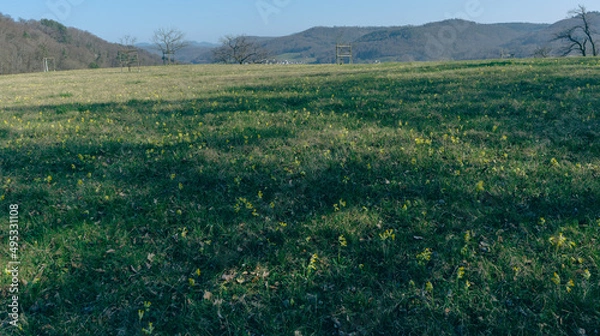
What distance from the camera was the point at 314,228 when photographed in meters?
5.33

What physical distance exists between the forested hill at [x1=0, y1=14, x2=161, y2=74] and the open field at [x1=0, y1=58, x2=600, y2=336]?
104736 mm

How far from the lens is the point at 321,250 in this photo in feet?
16.1

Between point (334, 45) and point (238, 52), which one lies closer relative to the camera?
point (238, 52)

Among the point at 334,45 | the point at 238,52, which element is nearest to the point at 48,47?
the point at 238,52

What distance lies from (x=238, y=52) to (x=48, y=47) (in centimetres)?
6488

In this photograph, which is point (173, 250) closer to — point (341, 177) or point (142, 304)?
point (142, 304)

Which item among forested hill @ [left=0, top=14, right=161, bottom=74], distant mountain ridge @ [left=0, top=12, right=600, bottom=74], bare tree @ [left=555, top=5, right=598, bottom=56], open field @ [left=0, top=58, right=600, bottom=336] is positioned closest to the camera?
open field @ [left=0, top=58, right=600, bottom=336]

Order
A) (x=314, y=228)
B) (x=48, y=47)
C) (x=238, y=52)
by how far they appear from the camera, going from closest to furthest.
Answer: (x=314, y=228)
(x=238, y=52)
(x=48, y=47)

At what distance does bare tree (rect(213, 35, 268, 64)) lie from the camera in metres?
106

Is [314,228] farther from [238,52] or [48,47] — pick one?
[48,47]

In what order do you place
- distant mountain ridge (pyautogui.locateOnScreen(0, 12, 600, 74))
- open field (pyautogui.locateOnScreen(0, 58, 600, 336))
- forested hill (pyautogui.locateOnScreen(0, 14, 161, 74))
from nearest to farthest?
open field (pyautogui.locateOnScreen(0, 58, 600, 336)) < forested hill (pyautogui.locateOnScreen(0, 14, 161, 74)) < distant mountain ridge (pyautogui.locateOnScreen(0, 12, 600, 74))

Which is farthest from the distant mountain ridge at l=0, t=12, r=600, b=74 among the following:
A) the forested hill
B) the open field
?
the open field

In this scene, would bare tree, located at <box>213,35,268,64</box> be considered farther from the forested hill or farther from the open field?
the open field

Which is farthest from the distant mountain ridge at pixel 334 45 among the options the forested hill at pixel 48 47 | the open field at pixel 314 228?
the open field at pixel 314 228
